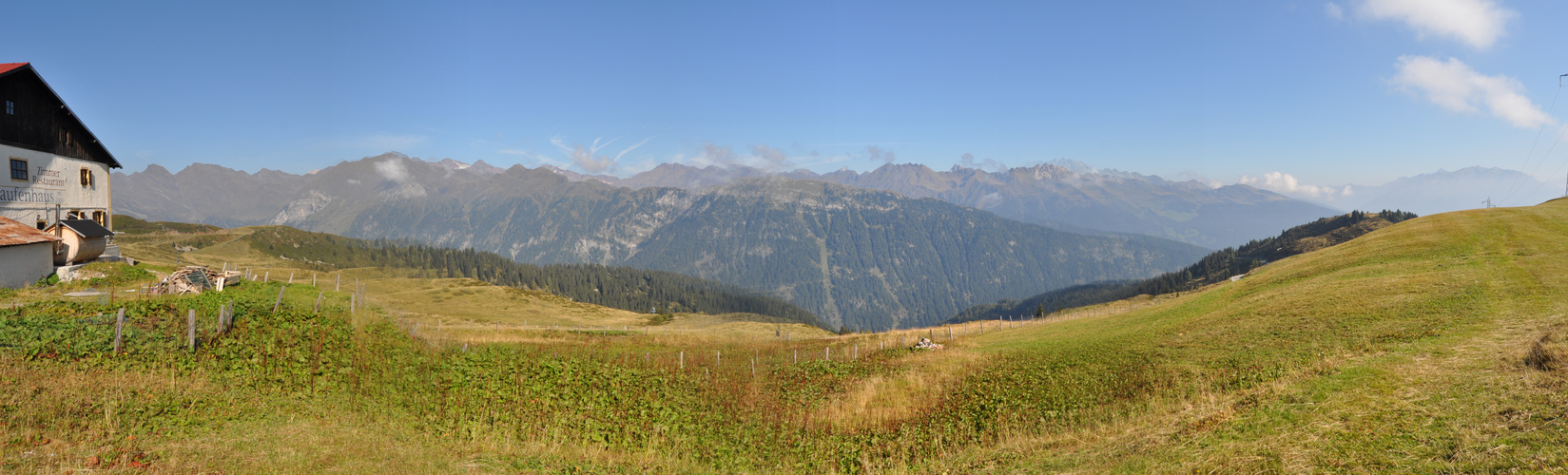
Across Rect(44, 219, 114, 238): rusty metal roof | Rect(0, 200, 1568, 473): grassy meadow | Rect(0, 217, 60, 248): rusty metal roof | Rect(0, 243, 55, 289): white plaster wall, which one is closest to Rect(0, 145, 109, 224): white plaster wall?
Rect(44, 219, 114, 238): rusty metal roof

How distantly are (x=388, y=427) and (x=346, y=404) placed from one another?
2.38 m

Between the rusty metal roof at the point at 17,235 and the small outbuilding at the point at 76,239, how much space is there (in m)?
2.58

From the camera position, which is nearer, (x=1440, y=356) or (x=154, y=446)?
(x=154, y=446)

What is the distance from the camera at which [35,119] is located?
118 feet

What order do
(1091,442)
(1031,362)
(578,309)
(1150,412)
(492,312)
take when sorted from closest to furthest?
1. (1091,442)
2. (1150,412)
3. (1031,362)
4. (492,312)
5. (578,309)

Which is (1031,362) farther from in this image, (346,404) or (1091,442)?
(346,404)

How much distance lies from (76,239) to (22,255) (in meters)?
7.48

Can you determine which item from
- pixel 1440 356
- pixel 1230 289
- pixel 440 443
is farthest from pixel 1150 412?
pixel 1230 289

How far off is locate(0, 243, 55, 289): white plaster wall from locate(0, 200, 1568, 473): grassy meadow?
5146 millimetres

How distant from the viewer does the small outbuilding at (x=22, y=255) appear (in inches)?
1136

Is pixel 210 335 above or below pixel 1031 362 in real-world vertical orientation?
above

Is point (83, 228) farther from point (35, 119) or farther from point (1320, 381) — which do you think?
point (1320, 381)

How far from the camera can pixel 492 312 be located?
7644 centimetres

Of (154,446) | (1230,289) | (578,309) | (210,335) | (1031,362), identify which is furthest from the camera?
(578,309)
